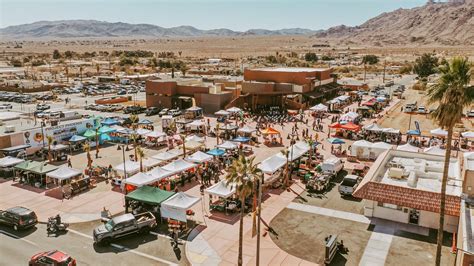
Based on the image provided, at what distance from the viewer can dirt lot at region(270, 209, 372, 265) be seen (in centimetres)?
2267

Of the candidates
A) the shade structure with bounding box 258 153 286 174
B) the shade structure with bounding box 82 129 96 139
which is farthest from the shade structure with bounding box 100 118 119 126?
the shade structure with bounding box 258 153 286 174

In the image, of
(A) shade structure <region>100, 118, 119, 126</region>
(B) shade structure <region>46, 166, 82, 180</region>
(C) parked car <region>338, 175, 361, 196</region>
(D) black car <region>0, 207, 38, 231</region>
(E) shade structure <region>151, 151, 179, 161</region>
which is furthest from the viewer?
(A) shade structure <region>100, 118, 119, 126</region>

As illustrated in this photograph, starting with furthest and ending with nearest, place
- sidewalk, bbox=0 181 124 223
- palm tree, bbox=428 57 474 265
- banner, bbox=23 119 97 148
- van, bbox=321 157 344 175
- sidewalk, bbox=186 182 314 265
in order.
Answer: banner, bbox=23 119 97 148
van, bbox=321 157 344 175
sidewalk, bbox=0 181 124 223
sidewalk, bbox=186 182 314 265
palm tree, bbox=428 57 474 265

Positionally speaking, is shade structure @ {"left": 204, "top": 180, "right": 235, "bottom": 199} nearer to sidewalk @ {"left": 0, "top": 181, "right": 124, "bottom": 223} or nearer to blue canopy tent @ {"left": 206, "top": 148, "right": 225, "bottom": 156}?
sidewalk @ {"left": 0, "top": 181, "right": 124, "bottom": 223}

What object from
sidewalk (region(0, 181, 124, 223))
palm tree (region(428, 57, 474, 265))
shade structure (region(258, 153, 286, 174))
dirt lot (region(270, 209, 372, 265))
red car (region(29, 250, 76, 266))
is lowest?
dirt lot (region(270, 209, 372, 265))

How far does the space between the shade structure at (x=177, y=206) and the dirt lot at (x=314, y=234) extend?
5.91 m

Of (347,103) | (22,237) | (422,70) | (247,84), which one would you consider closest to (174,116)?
(247,84)

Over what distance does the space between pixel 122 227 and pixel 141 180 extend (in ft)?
22.5

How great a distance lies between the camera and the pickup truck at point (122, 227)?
23859mm

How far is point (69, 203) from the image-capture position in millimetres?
30312

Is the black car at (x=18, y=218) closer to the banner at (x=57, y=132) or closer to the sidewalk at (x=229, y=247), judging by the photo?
the sidewalk at (x=229, y=247)

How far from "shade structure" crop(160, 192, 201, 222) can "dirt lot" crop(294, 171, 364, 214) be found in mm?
8907

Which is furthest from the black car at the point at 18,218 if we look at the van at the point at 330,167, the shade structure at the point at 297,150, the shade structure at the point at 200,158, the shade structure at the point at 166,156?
the van at the point at 330,167

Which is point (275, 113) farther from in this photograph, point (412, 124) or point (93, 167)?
point (93, 167)
